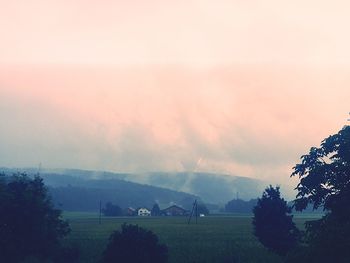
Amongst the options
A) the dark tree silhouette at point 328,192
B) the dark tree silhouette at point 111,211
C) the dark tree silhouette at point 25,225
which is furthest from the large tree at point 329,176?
the dark tree silhouette at point 111,211

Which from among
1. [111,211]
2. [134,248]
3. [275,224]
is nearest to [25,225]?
[134,248]

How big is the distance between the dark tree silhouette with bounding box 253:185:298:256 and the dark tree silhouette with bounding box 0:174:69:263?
22310 millimetres

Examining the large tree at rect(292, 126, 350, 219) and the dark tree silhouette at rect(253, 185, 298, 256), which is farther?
the dark tree silhouette at rect(253, 185, 298, 256)

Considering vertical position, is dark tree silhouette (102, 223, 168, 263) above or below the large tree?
below

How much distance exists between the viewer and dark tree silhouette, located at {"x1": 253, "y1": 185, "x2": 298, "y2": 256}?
48.8 metres

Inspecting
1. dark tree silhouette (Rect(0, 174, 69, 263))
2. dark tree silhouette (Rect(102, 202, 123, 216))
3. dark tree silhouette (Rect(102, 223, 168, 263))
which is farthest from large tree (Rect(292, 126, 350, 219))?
dark tree silhouette (Rect(102, 202, 123, 216))

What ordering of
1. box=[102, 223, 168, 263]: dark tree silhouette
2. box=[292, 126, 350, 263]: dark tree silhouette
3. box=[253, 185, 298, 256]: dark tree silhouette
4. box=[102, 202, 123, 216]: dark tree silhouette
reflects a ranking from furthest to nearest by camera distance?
1. box=[102, 202, 123, 216]: dark tree silhouette
2. box=[253, 185, 298, 256]: dark tree silhouette
3. box=[102, 223, 168, 263]: dark tree silhouette
4. box=[292, 126, 350, 263]: dark tree silhouette

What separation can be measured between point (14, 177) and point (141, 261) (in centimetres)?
2266

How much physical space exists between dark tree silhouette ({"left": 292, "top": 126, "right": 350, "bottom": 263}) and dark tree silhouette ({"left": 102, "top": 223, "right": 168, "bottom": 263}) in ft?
39.6

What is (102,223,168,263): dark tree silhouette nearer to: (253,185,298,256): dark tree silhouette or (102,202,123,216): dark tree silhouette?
(253,185,298,256): dark tree silhouette

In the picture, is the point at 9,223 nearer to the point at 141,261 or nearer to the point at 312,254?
the point at 141,261

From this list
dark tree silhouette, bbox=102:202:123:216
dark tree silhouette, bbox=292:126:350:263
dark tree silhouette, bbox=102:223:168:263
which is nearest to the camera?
dark tree silhouette, bbox=292:126:350:263

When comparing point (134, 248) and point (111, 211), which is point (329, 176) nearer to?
point (134, 248)

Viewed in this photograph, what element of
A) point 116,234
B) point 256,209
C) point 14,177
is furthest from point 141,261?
point 14,177
